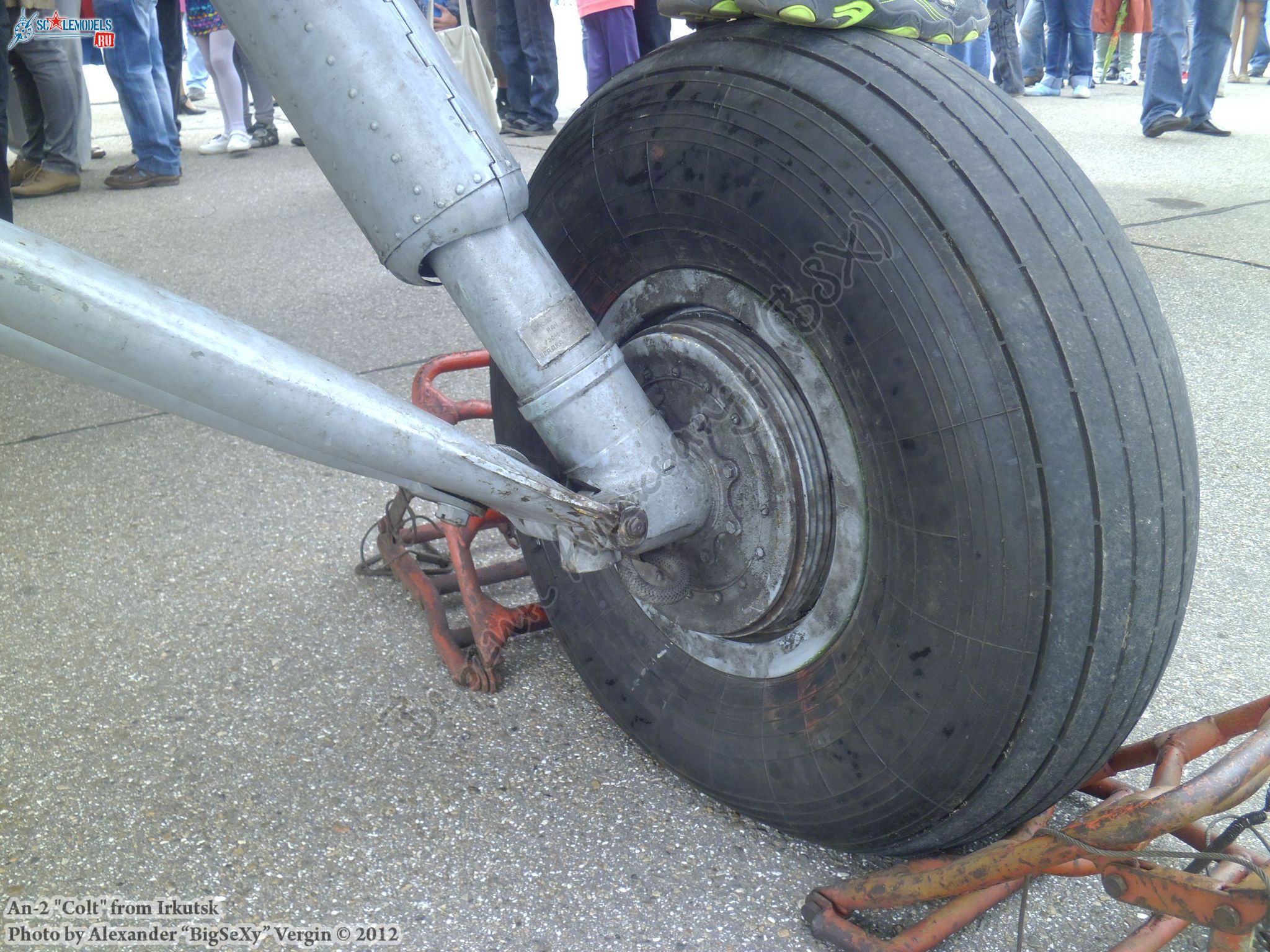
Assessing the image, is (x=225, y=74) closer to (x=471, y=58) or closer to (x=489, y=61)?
(x=489, y=61)

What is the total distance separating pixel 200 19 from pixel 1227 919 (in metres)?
7.40

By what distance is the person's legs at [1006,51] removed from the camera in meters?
8.21

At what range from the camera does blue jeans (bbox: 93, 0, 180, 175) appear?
5910mm

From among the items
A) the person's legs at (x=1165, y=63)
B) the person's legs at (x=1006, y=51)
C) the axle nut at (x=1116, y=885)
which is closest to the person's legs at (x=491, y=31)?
the person's legs at (x=1006, y=51)

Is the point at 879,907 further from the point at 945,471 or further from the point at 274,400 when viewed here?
the point at 274,400

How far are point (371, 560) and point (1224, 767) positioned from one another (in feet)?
5.26

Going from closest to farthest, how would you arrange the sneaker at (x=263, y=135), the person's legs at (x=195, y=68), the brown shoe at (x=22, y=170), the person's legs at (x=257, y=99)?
the brown shoe at (x=22, y=170), the person's legs at (x=257, y=99), the sneaker at (x=263, y=135), the person's legs at (x=195, y=68)

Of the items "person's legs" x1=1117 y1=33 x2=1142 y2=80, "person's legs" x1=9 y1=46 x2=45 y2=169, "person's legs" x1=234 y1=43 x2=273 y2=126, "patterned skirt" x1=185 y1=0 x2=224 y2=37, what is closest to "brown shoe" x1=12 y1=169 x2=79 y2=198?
"person's legs" x1=9 y1=46 x2=45 y2=169

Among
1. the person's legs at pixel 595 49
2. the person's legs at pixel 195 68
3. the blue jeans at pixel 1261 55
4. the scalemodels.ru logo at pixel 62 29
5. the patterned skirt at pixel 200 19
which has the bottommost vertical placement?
the blue jeans at pixel 1261 55

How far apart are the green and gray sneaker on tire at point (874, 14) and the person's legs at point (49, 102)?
17.9ft

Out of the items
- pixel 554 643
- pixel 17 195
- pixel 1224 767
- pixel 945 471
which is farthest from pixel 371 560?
pixel 17 195

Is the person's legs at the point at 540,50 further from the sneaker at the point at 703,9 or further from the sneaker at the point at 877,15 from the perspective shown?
the sneaker at the point at 877,15

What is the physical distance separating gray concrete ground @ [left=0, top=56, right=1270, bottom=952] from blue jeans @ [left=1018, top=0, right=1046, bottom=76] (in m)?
7.29

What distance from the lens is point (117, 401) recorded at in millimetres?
3178
